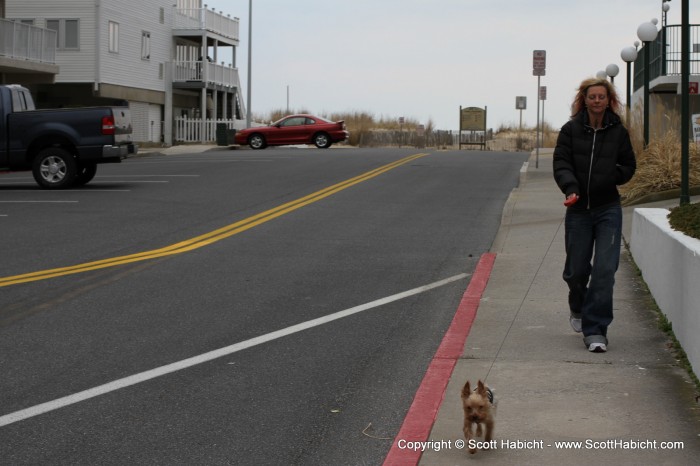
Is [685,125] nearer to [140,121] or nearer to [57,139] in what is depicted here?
[57,139]

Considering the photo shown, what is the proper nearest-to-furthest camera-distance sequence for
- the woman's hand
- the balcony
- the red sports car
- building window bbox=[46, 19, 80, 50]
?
1. the woman's hand
2. the balcony
3. building window bbox=[46, 19, 80, 50]
4. the red sports car

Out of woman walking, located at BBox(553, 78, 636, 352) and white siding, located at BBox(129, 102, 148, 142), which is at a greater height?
white siding, located at BBox(129, 102, 148, 142)

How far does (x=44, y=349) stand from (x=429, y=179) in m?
17.4

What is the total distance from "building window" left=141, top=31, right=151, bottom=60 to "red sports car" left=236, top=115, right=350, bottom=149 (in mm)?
6948

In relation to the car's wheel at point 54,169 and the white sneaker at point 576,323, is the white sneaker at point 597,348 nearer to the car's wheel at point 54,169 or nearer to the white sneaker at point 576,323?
the white sneaker at point 576,323

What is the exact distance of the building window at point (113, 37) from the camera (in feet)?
152

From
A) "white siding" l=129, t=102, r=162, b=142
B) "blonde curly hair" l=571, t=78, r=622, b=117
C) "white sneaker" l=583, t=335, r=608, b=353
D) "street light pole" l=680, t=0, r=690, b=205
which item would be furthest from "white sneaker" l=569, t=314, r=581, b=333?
"white siding" l=129, t=102, r=162, b=142

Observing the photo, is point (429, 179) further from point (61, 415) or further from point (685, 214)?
point (61, 415)

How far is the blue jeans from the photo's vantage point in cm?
788

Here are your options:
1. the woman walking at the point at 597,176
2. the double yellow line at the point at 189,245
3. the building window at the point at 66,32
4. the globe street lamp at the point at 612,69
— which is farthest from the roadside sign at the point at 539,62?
the woman walking at the point at 597,176

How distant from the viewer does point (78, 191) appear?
2200 centimetres

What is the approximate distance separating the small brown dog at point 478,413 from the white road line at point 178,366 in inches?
103

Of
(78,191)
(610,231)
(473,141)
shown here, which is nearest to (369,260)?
(610,231)

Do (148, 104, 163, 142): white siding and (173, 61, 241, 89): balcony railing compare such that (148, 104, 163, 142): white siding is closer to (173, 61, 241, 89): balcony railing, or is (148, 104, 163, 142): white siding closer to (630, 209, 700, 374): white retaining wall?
(173, 61, 241, 89): balcony railing
